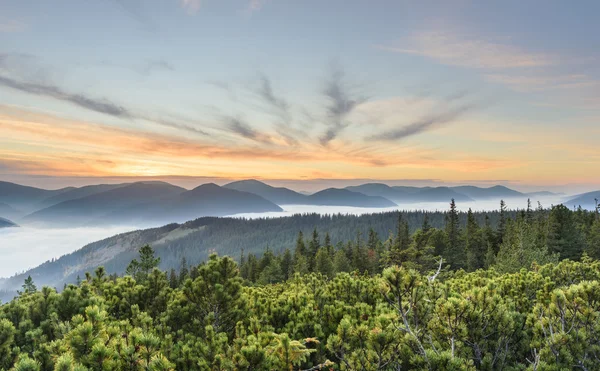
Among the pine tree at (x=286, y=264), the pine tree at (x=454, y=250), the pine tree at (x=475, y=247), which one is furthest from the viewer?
the pine tree at (x=286, y=264)

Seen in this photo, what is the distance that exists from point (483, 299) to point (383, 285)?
6.50 feet

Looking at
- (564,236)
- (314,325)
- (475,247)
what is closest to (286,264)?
(475,247)

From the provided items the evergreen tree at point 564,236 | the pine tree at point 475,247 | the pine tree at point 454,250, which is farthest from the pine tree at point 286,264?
the evergreen tree at point 564,236

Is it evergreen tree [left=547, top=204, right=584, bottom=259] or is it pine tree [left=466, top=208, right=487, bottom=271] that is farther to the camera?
pine tree [left=466, top=208, right=487, bottom=271]

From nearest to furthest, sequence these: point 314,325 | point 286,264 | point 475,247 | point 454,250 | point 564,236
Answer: point 314,325
point 564,236
point 454,250
point 475,247
point 286,264

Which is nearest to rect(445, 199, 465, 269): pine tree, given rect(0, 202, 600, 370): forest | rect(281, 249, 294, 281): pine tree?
rect(281, 249, 294, 281): pine tree

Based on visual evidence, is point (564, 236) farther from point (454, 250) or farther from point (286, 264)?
point (286, 264)

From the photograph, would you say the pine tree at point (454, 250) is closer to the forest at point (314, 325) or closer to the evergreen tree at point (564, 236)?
the evergreen tree at point (564, 236)

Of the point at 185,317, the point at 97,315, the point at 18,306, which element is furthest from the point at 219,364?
the point at 18,306

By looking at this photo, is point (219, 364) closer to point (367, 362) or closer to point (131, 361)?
point (131, 361)

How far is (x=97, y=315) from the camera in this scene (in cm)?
425

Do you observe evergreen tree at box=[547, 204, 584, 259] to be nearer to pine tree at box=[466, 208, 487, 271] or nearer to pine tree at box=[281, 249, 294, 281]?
pine tree at box=[466, 208, 487, 271]

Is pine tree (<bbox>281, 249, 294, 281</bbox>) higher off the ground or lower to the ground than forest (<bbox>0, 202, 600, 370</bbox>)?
lower

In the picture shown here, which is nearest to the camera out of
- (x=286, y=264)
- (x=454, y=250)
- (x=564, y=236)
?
(x=564, y=236)
